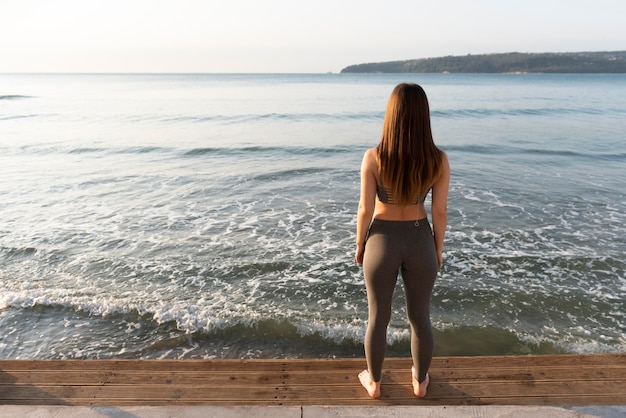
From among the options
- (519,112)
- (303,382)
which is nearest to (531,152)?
(519,112)

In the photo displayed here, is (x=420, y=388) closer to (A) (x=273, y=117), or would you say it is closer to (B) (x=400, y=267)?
(B) (x=400, y=267)

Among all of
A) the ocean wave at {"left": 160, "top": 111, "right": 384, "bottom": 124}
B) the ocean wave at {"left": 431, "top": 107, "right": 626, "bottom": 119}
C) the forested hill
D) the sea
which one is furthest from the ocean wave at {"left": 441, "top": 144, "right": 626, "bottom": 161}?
the forested hill

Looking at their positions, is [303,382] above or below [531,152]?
above

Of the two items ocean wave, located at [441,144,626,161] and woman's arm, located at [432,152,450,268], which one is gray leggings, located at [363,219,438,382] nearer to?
woman's arm, located at [432,152,450,268]

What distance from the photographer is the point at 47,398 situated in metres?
2.99

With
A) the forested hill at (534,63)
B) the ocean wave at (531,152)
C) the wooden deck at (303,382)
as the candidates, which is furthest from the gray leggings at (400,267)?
the forested hill at (534,63)

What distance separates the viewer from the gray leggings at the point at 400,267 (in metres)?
2.61

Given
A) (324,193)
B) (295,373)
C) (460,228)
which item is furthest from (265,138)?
(295,373)

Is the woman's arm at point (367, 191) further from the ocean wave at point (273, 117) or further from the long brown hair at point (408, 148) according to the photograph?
the ocean wave at point (273, 117)

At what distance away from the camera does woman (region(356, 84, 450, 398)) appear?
2.43 m

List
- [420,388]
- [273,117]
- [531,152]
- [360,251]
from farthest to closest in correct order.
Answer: [273,117] → [531,152] → [420,388] → [360,251]

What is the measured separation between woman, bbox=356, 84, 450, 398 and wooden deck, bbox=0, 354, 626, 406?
1.09 ft

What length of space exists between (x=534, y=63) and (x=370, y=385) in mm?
147327

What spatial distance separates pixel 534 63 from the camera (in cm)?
12769
